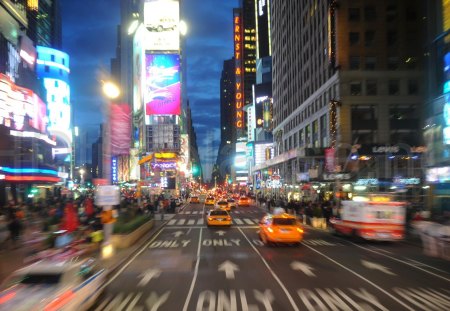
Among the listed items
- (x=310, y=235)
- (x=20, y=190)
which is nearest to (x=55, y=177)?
(x=20, y=190)

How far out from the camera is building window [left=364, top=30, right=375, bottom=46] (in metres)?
60.1

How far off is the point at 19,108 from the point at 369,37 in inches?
1604

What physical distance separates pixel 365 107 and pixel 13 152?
40202mm

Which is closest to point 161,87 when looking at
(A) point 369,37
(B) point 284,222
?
(A) point 369,37

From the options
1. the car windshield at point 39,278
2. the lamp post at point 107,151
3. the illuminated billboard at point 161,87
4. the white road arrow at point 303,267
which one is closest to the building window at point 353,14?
the illuminated billboard at point 161,87

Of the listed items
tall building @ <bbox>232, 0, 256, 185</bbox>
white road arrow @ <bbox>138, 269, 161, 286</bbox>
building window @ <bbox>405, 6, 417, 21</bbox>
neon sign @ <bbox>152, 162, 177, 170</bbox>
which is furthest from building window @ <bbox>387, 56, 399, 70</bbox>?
tall building @ <bbox>232, 0, 256, 185</bbox>

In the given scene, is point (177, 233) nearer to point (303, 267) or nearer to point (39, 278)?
point (303, 267)

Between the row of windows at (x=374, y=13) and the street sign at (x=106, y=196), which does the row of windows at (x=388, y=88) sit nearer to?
the row of windows at (x=374, y=13)

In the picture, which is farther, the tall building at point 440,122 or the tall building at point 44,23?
the tall building at point 44,23

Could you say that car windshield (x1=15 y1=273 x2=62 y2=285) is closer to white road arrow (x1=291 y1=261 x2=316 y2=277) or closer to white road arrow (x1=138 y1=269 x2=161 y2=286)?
white road arrow (x1=138 y1=269 x2=161 y2=286)

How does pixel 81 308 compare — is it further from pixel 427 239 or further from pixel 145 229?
pixel 145 229

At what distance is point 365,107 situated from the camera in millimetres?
59031

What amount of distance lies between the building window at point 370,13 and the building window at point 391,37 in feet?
8.77

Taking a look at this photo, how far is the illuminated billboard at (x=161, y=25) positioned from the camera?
310 ft
